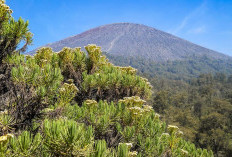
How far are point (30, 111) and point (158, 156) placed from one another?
2.05m

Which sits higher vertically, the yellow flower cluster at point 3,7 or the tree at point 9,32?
the yellow flower cluster at point 3,7

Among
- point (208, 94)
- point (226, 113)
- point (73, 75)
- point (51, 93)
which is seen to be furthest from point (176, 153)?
point (208, 94)

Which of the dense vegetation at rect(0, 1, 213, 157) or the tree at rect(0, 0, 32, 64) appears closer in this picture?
the dense vegetation at rect(0, 1, 213, 157)

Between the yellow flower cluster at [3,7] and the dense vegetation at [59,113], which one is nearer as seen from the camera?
the dense vegetation at [59,113]

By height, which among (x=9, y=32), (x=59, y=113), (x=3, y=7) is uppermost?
(x=3, y=7)

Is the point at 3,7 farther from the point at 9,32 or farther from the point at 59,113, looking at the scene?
the point at 59,113

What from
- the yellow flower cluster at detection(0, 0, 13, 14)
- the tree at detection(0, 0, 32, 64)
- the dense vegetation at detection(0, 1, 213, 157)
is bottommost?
the dense vegetation at detection(0, 1, 213, 157)

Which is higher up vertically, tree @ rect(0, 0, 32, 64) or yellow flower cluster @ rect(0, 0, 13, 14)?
yellow flower cluster @ rect(0, 0, 13, 14)

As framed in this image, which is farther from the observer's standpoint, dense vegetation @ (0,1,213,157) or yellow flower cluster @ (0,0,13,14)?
yellow flower cluster @ (0,0,13,14)

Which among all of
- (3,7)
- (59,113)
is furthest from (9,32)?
(59,113)

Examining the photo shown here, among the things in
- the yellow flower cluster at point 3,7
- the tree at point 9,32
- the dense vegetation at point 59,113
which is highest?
the yellow flower cluster at point 3,7

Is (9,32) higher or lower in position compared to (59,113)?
higher

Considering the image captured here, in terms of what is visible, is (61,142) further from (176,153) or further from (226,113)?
(226,113)

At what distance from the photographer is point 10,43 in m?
2.94
